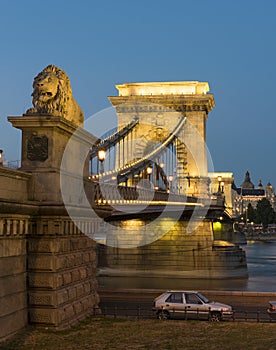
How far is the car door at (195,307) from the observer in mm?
22984

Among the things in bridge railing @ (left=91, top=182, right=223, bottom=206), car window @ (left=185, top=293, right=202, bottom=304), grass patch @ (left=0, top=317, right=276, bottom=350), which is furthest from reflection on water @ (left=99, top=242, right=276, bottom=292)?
grass patch @ (left=0, top=317, right=276, bottom=350)

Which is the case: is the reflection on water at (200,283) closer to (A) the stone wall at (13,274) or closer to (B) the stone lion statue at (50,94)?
(B) the stone lion statue at (50,94)

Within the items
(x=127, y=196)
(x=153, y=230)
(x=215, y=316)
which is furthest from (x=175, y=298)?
(x=153, y=230)

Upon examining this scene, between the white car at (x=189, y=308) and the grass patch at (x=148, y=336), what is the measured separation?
187 cm

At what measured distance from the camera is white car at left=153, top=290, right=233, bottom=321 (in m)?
22.9

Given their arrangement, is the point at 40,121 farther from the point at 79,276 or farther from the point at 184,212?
the point at 184,212

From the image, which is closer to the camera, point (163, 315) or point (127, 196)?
point (163, 315)

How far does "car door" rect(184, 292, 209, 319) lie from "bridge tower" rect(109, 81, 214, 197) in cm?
6516

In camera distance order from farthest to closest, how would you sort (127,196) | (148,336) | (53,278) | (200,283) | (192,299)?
(200,283) < (127,196) < (192,299) < (148,336) < (53,278)

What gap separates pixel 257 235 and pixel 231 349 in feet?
528

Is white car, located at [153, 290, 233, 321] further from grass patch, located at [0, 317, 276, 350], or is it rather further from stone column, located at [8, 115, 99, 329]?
stone column, located at [8, 115, 99, 329]

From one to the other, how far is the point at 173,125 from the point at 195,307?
2663 inches

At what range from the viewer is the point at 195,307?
23.2 meters

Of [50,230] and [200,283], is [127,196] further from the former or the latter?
[50,230]
